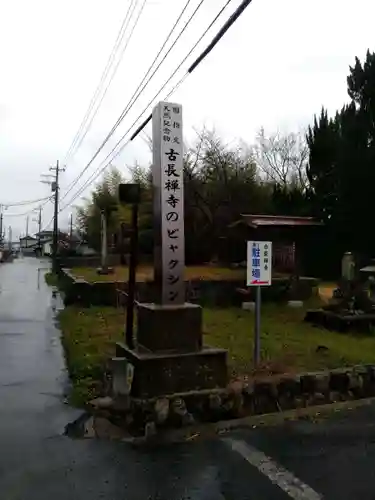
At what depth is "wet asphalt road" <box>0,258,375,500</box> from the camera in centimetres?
432

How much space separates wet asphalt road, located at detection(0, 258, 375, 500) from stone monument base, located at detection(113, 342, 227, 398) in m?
0.89

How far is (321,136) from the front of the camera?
27672 mm

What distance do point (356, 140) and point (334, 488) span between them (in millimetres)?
21251

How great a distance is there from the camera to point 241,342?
10.0 m

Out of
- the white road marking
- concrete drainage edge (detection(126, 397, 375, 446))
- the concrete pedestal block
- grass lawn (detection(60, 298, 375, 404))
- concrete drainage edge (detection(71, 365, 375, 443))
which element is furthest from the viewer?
grass lawn (detection(60, 298, 375, 404))

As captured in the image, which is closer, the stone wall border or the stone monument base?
the stone wall border

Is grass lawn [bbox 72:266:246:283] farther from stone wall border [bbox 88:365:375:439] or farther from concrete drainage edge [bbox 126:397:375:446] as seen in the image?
concrete drainage edge [bbox 126:397:375:446]

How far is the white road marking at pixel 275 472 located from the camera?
4279 mm

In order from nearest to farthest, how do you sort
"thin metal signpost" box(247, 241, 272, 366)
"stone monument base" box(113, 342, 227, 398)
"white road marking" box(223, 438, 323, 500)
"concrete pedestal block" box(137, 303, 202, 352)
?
1. "white road marking" box(223, 438, 323, 500)
2. "stone monument base" box(113, 342, 227, 398)
3. "concrete pedestal block" box(137, 303, 202, 352)
4. "thin metal signpost" box(247, 241, 272, 366)

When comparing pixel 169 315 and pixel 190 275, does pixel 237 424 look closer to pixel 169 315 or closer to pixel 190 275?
pixel 169 315

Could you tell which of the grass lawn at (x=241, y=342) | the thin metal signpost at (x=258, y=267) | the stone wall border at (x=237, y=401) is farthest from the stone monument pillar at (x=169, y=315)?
the thin metal signpost at (x=258, y=267)

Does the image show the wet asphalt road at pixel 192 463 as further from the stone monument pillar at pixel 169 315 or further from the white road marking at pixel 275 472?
the stone monument pillar at pixel 169 315

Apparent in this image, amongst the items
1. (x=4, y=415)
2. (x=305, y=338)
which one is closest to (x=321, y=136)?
(x=305, y=338)

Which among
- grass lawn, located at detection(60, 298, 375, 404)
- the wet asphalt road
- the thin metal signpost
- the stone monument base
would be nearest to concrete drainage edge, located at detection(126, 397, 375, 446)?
the wet asphalt road
